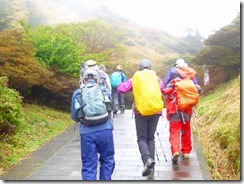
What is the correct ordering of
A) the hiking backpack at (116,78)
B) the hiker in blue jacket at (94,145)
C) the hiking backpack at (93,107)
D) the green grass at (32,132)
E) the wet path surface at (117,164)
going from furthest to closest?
1. the hiking backpack at (116,78)
2. the green grass at (32,132)
3. the wet path surface at (117,164)
4. the hiker in blue jacket at (94,145)
5. the hiking backpack at (93,107)

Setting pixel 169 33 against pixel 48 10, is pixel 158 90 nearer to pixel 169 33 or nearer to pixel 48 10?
pixel 169 33

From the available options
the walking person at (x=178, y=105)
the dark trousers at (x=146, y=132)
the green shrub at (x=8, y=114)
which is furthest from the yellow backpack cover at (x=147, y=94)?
the green shrub at (x=8, y=114)

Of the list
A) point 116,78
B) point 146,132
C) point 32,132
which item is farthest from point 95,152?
point 116,78

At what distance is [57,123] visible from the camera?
9594mm

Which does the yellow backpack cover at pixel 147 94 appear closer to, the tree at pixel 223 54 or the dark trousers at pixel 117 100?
the tree at pixel 223 54

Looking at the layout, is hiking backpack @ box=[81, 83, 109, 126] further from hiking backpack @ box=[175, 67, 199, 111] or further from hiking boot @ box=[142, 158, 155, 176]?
hiking backpack @ box=[175, 67, 199, 111]

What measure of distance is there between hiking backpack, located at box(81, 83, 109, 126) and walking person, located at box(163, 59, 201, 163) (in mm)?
1199

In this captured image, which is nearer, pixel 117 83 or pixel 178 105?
pixel 178 105

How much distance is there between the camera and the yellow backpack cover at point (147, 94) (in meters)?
5.33

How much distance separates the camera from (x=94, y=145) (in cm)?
504

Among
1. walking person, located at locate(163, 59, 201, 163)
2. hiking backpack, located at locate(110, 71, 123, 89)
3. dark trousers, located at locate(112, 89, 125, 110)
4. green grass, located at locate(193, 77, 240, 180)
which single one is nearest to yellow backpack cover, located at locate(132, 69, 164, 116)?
walking person, located at locate(163, 59, 201, 163)

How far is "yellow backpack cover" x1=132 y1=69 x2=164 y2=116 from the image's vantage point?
5328 mm

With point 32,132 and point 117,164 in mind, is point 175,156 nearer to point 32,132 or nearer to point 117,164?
point 117,164

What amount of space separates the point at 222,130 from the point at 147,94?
1.58m
